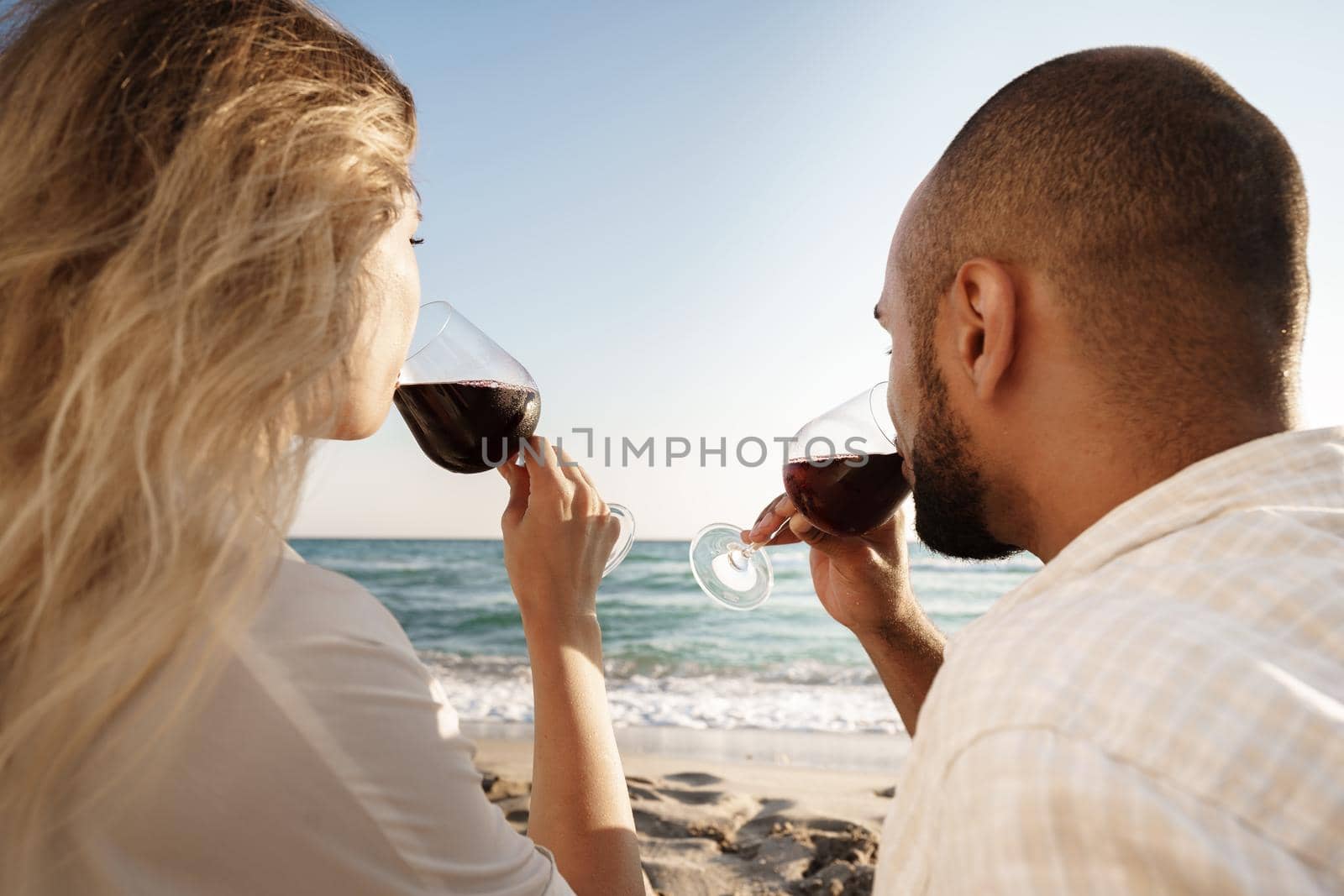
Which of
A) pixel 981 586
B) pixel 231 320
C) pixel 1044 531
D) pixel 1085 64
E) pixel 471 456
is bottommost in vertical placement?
pixel 981 586

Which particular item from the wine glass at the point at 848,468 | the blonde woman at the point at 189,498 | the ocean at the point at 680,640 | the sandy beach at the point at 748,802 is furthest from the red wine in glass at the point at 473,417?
the sandy beach at the point at 748,802

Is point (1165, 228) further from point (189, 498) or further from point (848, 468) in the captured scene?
point (189, 498)

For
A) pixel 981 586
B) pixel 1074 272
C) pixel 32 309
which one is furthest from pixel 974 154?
pixel 981 586

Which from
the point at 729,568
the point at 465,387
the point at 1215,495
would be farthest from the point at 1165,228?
the point at 729,568

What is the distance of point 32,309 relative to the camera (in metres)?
1.35

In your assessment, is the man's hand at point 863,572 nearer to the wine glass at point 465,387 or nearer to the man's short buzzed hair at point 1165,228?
the wine glass at point 465,387

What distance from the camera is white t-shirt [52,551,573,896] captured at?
4.06ft

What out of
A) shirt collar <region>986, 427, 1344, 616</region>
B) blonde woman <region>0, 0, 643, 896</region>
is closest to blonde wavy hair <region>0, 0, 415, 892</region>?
blonde woman <region>0, 0, 643, 896</region>

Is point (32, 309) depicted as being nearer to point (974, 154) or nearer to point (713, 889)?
point (974, 154)

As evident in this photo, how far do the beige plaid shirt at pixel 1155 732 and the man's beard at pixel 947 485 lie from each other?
0.67m

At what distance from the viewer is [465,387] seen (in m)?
2.60

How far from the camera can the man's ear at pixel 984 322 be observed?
175 centimetres

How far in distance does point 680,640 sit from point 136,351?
14.3m

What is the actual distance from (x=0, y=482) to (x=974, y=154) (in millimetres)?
1755
